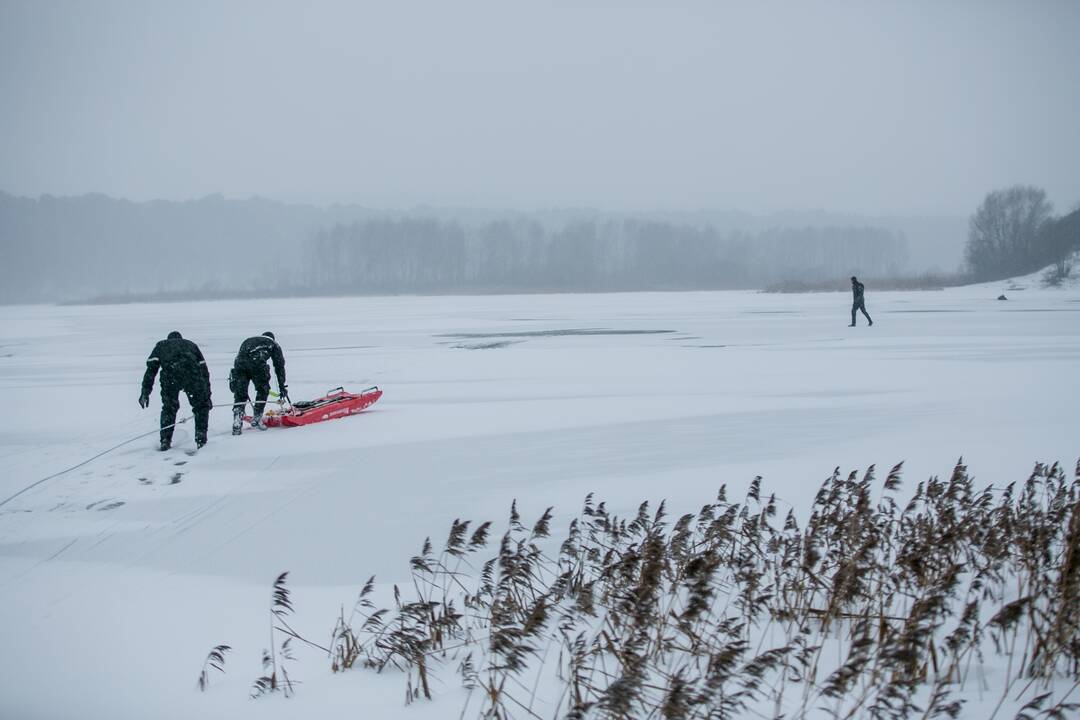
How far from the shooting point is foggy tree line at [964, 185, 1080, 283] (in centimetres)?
6131

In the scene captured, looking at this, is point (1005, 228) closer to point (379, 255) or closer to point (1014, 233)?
point (1014, 233)

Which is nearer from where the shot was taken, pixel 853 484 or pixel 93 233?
pixel 853 484

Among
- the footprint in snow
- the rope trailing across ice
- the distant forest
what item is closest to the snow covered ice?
the footprint in snow

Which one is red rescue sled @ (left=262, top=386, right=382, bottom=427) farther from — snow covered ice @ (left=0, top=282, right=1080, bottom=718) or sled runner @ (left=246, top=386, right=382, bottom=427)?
snow covered ice @ (left=0, top=282, right=1080, bottom=718)

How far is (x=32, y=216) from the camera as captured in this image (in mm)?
155625

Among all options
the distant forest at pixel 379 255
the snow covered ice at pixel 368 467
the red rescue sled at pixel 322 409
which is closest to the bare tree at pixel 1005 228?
the distant forest at pixel 379 255

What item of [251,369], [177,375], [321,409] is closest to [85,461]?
[177,375]

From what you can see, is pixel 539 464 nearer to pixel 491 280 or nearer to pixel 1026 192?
pixel 1026 192

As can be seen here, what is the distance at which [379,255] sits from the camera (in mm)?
108625

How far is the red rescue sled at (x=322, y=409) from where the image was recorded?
35.2 ft

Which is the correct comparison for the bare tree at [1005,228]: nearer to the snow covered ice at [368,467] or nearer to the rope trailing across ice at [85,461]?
the snow covered ice at [368,467]

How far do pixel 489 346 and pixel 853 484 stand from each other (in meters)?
16.7

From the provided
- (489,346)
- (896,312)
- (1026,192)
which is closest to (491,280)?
(1026,192)

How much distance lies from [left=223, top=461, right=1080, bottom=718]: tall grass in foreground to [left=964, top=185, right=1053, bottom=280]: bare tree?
6992cm
